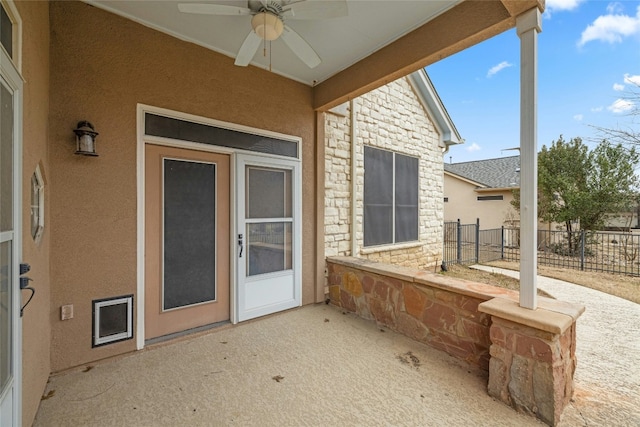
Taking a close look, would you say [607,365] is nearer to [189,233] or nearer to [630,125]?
[189,233]

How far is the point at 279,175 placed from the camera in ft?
12.6

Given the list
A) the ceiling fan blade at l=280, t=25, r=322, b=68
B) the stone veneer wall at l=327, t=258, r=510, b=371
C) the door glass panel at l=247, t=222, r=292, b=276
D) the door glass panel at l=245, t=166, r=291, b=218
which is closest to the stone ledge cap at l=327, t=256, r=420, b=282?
the stone veneer wall at l=327, t=258, r=510, b=371

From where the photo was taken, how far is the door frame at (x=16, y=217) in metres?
1.46

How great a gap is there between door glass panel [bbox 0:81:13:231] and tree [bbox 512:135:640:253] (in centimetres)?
1117

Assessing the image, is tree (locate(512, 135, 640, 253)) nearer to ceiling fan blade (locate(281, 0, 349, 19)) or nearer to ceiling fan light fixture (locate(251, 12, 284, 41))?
ceiling fan blade (locate(281, 0, 349, 19))

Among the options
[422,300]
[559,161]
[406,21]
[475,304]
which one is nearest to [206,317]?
[422,300]

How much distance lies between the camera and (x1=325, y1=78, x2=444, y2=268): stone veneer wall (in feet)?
14.5

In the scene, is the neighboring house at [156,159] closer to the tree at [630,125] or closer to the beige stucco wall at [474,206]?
the tree at [630,125]

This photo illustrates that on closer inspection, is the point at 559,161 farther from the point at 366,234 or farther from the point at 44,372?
the point at 44,372

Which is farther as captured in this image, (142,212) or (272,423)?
(142,212)

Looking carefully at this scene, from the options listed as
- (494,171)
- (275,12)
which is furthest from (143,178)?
(494,171)

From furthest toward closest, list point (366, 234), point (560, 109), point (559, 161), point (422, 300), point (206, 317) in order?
point (559, 161) → point (560, 109) → point (366, 234) → point (206, 317) → point (422, 300)

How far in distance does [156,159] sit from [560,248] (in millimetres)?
11551

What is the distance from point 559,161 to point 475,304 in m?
9.73
